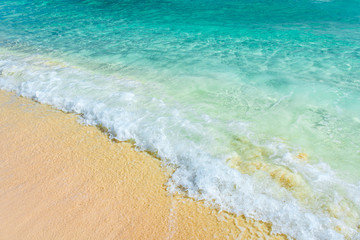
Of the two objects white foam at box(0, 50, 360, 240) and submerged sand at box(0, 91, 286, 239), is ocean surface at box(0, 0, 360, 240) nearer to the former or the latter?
white foam at box(0, 50, 360, 240)

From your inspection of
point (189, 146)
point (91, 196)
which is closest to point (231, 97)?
point (189, 146)

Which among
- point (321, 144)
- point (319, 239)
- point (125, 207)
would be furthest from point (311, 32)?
point (125, 207)

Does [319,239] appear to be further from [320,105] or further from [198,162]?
[320,105]

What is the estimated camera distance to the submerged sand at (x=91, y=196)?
2908 millimetres

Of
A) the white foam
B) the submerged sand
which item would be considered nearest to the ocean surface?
the white foam

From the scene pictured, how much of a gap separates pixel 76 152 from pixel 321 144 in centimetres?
422

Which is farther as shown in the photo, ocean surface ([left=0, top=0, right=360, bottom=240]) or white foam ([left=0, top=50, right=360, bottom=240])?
ocean surface ([left=0, top=0, right=360, bottom=240])

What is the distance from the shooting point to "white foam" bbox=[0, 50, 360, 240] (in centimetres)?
304

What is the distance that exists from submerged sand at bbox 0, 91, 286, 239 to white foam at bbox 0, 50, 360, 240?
211 mm

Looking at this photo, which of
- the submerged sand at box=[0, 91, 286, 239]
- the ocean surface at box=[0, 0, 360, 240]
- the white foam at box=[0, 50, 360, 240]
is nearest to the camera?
the submerged sand at box=[0, 91, 286, 239]

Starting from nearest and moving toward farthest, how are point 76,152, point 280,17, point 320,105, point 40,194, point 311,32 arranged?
point 40,194 → point 76,152 → point 320,105 → point 311,32 → point 280,17

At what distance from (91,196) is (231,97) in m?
3.87

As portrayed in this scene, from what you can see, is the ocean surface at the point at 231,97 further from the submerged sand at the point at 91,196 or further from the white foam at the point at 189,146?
the submerged sand at the point at 91,196

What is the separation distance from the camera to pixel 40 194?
11.2 feet
